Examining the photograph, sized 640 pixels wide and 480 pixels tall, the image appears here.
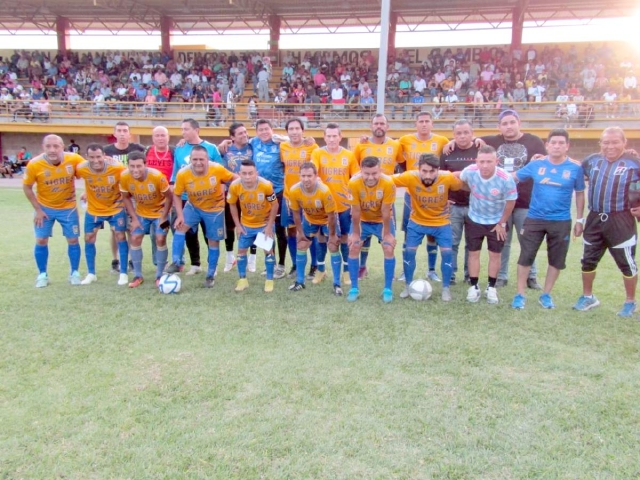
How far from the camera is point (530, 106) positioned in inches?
738

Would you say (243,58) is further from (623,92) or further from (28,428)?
(28,428)

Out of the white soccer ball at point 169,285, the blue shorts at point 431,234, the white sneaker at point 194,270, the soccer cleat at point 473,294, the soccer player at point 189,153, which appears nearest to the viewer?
the soccer cleat at point 473,294

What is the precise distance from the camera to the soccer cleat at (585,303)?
5.20m

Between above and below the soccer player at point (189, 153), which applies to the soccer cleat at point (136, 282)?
below

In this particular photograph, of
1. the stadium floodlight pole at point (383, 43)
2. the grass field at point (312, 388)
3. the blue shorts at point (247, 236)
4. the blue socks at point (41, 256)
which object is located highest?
the stadium floodlight pole at point (383, 43)

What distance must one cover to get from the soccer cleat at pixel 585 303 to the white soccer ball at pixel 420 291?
1.55 metres

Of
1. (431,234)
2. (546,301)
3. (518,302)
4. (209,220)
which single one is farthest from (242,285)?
(546,301)

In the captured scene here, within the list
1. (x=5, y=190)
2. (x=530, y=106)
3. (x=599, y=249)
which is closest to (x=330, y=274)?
(x=599, y=249)

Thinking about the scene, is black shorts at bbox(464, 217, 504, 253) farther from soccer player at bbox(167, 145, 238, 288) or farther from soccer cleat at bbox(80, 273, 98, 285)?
soccer cleat at bbox(80, 273, 98, 285)

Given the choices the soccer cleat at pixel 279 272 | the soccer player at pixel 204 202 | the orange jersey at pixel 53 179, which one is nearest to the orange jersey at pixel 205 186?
the soccer player at pixel 204 202

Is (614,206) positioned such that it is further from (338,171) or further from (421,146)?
(338,171)

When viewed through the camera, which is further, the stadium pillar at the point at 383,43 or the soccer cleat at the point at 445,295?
the stadium pillar at the point at 383,43

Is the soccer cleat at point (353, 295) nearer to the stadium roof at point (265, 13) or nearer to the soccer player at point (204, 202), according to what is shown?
the soccer player at point (204, 202)

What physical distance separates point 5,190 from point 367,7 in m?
17.1
